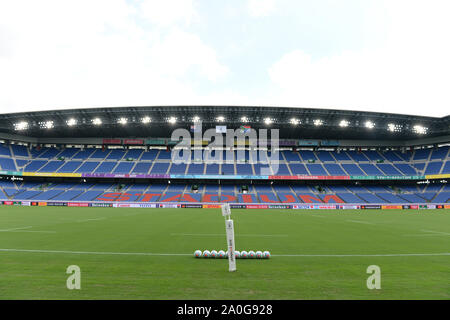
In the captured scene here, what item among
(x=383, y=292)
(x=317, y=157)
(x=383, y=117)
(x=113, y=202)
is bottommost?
(x=383, y=292)

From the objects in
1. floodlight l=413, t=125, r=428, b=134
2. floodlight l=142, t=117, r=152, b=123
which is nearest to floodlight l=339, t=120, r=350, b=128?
floodlight l=413, t=125, r=428, b=134

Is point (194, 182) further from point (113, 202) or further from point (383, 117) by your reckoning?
point (383, 117)

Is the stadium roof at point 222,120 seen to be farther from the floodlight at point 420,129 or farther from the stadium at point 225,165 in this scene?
the stadium at point 225,165

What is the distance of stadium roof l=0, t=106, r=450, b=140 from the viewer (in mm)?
44878

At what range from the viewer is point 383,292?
474cm

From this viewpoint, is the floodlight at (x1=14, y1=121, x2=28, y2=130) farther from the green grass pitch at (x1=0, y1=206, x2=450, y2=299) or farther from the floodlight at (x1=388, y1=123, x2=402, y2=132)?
the floodlight at (x1=388, y1=123, x2=402, y2=132)

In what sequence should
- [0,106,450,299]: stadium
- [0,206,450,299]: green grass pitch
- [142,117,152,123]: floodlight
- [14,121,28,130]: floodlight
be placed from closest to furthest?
[0,206,450,299]: green grass pitch, [0,106,450,299]: stadium, [14,121,28,130]: floodlight, [142,117,152,123]: floodlight

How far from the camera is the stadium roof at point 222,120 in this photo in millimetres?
44878

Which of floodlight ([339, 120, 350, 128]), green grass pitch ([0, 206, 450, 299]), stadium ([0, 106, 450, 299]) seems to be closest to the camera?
green grass pitch ([0, 206, 450, 299])

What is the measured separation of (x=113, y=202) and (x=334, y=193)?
140 feet

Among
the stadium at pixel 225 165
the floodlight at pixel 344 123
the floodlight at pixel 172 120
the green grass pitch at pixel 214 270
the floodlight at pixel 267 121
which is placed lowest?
the green grass pitch at pixel 214 270

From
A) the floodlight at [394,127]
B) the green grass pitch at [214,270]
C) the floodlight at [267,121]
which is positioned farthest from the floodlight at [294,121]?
the green grass pitch at [214,270]

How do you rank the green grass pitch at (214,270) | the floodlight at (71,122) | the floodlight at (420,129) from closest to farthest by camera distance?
1. the green grass pitch at (214,270)
2. the floodlight at (420,129)
3. the floodlight at (71,122)

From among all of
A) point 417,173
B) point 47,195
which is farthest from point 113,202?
point 417,173
